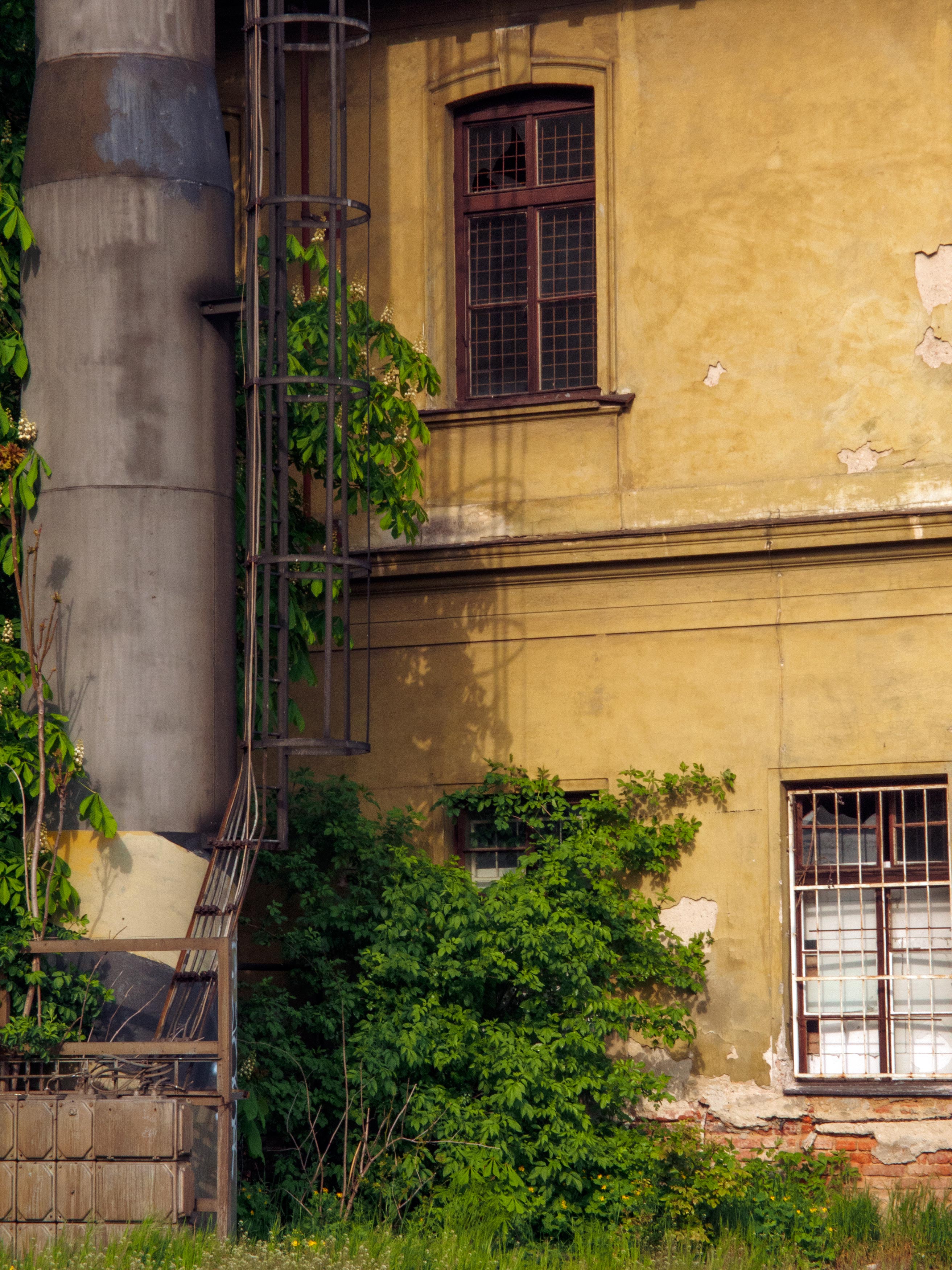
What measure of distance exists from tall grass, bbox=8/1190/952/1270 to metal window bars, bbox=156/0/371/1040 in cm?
126

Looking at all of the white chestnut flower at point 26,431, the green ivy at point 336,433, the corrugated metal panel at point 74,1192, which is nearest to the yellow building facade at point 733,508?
the green ivy at point 336,433

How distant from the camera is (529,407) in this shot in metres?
12.1

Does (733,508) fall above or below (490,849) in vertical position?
above

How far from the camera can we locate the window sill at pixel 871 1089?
10609 mm

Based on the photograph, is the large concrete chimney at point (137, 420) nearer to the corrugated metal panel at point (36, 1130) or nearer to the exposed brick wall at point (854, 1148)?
the corrugated metal panel at point (36, 1130)

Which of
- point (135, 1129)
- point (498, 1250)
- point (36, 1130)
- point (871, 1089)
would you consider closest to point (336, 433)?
point (135, 1129)

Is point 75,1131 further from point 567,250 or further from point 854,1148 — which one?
point 567,250

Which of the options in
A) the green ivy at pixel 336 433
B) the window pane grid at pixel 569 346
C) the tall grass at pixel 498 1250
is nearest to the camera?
the tall grass at pixel 498 1250

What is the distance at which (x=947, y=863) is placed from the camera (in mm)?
10945

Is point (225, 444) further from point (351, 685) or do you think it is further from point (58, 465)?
point (351, 685)

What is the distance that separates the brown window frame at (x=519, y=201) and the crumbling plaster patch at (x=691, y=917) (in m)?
3.45

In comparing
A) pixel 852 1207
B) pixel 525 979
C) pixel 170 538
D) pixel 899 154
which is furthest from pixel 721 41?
pixel 852 1207

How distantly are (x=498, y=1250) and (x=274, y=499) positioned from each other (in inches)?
171

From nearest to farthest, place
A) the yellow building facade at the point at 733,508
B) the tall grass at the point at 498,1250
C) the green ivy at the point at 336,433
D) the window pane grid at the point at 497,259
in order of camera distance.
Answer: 1. the tall grass at the point at 498,1250
2. the green ivy at the point at 336,433
3. the yellow building facade at the point at 733,508
4. the window pane grid at the point at 497,259
